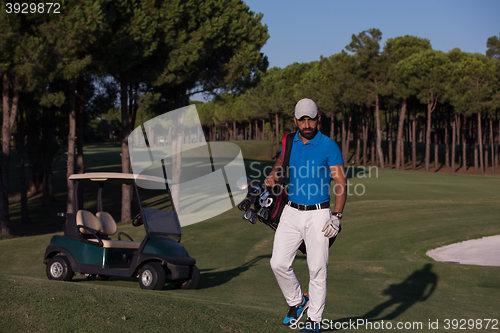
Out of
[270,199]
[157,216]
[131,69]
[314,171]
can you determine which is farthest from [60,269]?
[131,69]

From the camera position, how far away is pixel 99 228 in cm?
898

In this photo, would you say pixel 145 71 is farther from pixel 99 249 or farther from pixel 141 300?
pixel 141 300

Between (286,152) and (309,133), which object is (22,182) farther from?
(309,133)

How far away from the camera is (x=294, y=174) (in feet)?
15.8

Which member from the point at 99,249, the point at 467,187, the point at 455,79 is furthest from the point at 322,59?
the point at 99,249

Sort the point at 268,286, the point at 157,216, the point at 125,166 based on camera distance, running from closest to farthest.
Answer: the point at 157,216 < the point at 268,286 < the point at 125,166

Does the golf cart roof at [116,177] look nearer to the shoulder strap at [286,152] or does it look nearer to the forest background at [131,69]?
the shoulder strap at [286,152]

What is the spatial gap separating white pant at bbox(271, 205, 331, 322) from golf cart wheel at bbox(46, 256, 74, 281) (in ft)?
17.5

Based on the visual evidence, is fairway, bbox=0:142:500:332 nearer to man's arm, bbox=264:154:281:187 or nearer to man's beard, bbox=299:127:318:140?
man's arm, bbox=264:154:281:187

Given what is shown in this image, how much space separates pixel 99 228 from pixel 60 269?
1.04 m

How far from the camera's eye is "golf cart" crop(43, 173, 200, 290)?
26.5 ft

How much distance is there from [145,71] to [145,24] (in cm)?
312

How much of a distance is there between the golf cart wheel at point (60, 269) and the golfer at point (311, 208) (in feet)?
17.5

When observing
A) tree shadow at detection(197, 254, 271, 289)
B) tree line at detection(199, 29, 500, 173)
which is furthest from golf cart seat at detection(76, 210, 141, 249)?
tree line at detection(199, 29, 500, 173)
